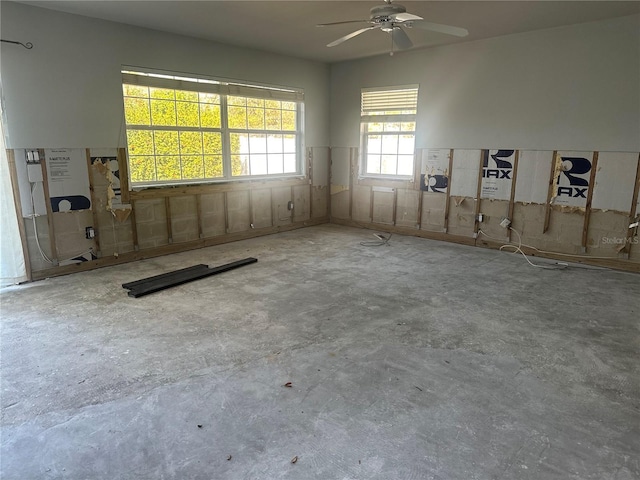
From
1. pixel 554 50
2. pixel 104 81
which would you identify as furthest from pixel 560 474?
pixel 104 81

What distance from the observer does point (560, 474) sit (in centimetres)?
202

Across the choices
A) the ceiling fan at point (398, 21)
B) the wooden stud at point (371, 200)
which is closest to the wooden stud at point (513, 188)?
the wooden stud at point (371, 200)

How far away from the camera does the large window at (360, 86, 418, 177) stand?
717 cm

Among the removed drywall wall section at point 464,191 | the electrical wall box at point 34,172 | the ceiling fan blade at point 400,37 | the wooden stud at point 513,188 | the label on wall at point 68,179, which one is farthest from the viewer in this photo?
the removed drywall wall section at point 464,191

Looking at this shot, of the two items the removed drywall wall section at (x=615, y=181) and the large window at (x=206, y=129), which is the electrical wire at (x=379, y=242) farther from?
the removed drywall wall section at (x=615, y=181)

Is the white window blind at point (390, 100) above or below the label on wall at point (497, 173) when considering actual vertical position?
above

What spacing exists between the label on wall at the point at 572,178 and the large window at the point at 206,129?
435 centimetres

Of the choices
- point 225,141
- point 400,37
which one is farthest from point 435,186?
point 225,141

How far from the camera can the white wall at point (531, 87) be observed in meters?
5.17

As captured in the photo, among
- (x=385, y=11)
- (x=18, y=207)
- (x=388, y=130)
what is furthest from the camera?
(x=388, y=130)

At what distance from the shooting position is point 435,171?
22.6 feet

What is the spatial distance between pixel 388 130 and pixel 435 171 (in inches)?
48.7

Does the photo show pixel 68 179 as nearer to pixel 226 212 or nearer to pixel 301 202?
pixel 226 212

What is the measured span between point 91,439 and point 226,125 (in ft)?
17.0
